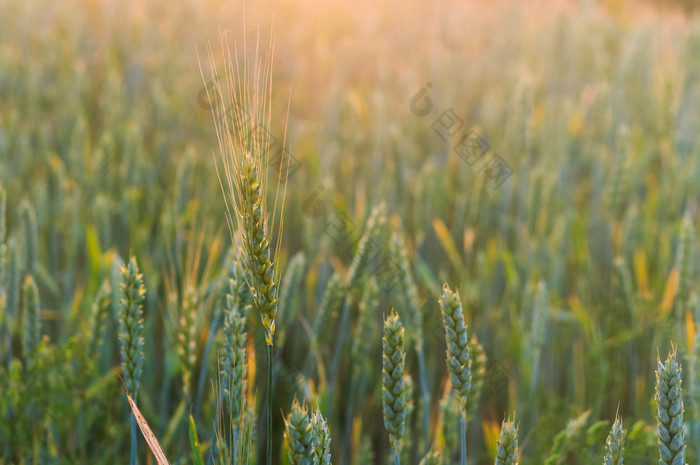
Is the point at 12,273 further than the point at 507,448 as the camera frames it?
Yes

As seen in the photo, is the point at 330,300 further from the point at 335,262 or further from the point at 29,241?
the point at 29,241

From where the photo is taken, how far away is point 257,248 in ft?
1.86

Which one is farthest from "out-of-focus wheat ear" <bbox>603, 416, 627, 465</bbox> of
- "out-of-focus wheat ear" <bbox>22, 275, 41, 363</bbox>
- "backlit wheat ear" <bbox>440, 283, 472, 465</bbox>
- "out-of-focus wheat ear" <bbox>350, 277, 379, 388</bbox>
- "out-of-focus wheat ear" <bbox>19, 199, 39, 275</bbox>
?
"out-of-focus wheat ear" <bbox>19, 199, 39, 275</bbox>

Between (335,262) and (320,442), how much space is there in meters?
1.06

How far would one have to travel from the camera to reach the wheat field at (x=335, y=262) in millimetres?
668

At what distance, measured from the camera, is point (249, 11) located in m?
3.72

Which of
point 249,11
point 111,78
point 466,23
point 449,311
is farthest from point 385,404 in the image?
point 466,23

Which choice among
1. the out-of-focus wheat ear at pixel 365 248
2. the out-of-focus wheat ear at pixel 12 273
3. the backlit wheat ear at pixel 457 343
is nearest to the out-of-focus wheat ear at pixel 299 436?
the backlit wheat ear at pixel 457 343

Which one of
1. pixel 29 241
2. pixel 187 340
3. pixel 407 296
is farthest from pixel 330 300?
pixel 29 241

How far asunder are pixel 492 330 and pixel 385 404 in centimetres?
111

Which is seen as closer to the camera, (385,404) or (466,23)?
(385,404)

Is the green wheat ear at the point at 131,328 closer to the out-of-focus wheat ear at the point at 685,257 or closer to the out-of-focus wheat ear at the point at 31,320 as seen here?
the out-of-focus wheat ear at the point at 31,320

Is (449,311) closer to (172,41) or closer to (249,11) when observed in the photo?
(172,41)

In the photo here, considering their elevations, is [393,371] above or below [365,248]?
→ below
